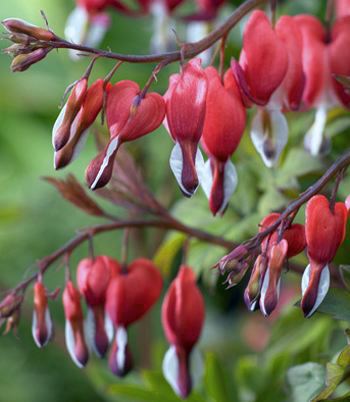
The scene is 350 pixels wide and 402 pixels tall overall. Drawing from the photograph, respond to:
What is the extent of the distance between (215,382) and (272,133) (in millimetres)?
365

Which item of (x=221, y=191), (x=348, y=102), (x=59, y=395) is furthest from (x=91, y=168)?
(x=59, y=395)

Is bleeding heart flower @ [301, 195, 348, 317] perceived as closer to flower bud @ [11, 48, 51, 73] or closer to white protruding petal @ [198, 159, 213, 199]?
white protruding petal @ [198, 159, 213, 199]

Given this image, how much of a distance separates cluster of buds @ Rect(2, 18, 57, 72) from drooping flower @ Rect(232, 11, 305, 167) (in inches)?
8.4

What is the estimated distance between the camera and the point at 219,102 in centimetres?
81

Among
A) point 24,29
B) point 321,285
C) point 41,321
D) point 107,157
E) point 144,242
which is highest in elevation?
point 24,29

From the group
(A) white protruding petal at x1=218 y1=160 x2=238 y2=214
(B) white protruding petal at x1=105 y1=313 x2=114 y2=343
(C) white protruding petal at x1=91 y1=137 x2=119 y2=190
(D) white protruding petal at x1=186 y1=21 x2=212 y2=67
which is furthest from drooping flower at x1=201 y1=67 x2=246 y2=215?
(D) white protruding petal at x1=186 y1=21 x2=212 y2=67

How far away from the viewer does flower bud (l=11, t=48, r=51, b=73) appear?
68cm

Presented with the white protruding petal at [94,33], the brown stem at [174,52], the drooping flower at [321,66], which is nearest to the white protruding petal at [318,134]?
the drooping flower at [321,66]

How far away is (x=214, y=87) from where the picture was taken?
31.8 inches

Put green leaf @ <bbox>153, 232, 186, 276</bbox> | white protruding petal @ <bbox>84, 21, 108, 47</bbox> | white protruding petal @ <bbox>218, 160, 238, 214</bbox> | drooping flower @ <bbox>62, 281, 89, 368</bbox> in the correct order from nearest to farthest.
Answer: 1. white protruding petal @ <bbox>218, 160, 238, 214</bbox>
2. drooping flower @ <bbox>62, 281, 89, 368</bbox>
3. green leaf @ <bbox>153, 232, 186, 276</bbox>
4. white protruding petal @ <bbox>84, 21, 108, 47</bbox>

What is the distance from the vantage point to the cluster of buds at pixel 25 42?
0.68m

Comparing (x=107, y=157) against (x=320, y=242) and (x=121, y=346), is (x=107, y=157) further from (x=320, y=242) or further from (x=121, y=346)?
(x=121, y=346)

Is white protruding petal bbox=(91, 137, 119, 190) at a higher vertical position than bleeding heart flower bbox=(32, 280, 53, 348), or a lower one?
higher

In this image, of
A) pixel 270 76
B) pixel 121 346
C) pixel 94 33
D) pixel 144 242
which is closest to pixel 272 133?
pixel 270 76
